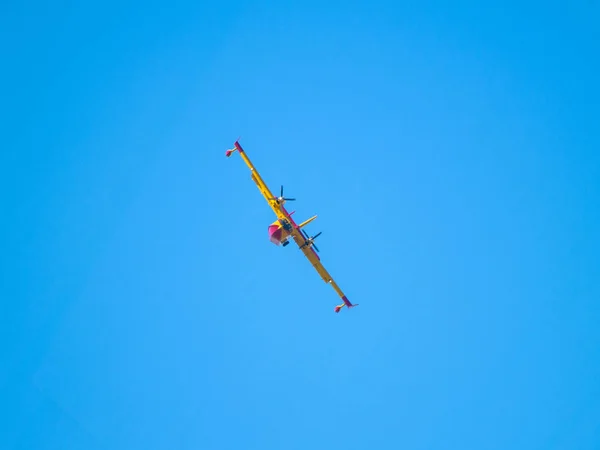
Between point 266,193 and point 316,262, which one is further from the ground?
point 266,193

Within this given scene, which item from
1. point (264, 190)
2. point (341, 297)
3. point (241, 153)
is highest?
point (241, 153)

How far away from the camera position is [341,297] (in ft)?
298

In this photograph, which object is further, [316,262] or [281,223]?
[316,262]

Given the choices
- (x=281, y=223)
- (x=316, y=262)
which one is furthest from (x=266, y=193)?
(x=316, y=262)

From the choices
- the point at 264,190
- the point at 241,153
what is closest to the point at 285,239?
the point at 264,190

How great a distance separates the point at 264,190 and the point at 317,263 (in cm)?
1422

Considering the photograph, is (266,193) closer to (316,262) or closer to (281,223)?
(281,223)

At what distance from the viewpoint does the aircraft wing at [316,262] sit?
8012 centimetres

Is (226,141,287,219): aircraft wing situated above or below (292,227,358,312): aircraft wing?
above

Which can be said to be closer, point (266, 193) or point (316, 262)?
point (266, 193)

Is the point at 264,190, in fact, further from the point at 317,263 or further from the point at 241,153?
the point at 317,263

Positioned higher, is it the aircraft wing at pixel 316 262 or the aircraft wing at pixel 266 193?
the aircraft wing at pixel 266 193

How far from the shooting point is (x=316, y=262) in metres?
85.2

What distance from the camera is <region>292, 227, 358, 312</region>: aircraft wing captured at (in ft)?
263
